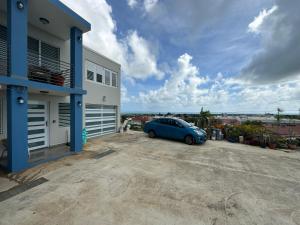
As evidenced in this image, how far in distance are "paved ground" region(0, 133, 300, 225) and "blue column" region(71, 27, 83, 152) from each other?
3.46 feet

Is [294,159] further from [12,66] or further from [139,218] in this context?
[12,66]

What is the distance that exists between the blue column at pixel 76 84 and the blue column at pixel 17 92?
1.98 metres

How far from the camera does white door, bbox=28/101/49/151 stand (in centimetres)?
670

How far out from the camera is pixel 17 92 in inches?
189

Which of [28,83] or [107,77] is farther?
[107,77]

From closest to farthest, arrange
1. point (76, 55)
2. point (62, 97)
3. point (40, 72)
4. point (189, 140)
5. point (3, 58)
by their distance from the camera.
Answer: point (3, 58)
point (40, 72)
point (76, 55)
point (62, 97)
point (189, 140)

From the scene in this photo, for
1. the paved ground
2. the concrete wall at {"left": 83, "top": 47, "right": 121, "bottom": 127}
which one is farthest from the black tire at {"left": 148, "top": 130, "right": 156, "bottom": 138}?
the paved ground

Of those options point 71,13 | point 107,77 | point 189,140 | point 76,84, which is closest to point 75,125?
point 76,84

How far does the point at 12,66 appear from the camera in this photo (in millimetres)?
4684

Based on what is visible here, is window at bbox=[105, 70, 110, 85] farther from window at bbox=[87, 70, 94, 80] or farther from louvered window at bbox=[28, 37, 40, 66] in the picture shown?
louvered window at bbox=[28, 37, 40, 66]

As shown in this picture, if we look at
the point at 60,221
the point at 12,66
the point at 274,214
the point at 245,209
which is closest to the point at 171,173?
the point at 245,209

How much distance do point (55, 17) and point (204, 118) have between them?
40.4ft

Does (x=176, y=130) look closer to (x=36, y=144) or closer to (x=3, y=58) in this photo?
Result: (x=36, y=144)

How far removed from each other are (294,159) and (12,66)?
12.3 m
